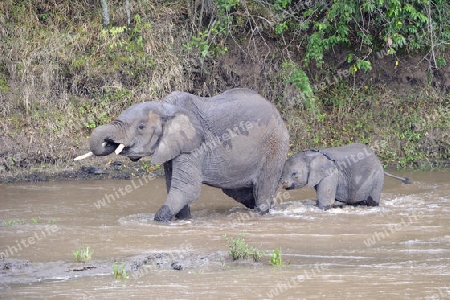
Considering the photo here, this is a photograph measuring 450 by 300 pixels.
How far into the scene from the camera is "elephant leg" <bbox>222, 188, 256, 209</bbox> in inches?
501

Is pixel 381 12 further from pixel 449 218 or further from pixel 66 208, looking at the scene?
pixel 66 208

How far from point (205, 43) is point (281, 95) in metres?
2.01

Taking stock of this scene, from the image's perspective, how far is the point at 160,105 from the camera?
1162 cm

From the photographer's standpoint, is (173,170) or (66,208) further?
(66,208)

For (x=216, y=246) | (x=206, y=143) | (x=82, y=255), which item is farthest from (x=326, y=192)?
(x=82, y=255)

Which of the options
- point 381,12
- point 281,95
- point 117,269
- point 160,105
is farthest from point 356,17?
point 117,269

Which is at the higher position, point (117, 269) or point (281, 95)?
point (281, 95)

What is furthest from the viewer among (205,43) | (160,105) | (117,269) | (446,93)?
(446,93)

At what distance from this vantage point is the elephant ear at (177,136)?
11.5 meters

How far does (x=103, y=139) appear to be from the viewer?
10.9 meters

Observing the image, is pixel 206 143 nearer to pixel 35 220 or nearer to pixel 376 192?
pixel 35 220

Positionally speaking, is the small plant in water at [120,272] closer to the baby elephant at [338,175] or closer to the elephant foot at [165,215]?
the elephant foot at [165,215]

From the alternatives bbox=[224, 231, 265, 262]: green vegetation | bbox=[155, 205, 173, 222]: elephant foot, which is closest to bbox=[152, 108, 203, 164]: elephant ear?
bbox=[155, 205, 173, 222]: elephant foot

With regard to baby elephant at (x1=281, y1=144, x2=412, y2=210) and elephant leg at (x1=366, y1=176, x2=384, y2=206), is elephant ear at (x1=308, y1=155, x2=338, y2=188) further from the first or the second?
elephant leg at (x1=366, y1=176, x2=384, y2=206)
